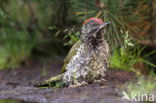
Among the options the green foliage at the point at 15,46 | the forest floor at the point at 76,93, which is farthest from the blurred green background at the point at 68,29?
the forest floor at the point at 76,93

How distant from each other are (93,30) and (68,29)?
1.49 meters

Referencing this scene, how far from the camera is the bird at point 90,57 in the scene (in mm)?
4156

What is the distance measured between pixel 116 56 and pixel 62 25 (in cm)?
145

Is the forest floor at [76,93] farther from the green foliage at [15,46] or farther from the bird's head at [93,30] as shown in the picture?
the green foliage at [15,46]

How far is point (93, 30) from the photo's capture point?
414cm

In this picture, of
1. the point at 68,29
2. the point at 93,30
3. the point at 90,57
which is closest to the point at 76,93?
the point at 90,57

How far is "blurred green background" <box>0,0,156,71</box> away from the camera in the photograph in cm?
497

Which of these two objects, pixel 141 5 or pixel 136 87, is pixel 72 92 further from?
pixel 141 5

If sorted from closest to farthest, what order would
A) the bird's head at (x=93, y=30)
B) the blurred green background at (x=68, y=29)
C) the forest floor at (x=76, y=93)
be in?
Result: the forest floor at (x=76, y=93) → the bird's head at (x=93, y=30) → the blurred green background at (x=68, y=29)

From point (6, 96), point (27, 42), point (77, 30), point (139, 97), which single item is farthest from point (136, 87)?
point (27, 42)

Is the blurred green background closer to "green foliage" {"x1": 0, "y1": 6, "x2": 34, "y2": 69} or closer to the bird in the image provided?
"green foliage" {"x1": 0, "y1": 6, "x2": 34, "y2": 69}

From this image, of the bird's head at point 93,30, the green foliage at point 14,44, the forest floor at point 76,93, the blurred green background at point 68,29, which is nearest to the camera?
the forest floor at point 76,93

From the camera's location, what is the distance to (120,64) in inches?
220

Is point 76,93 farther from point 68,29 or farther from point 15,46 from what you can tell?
point 15,46
